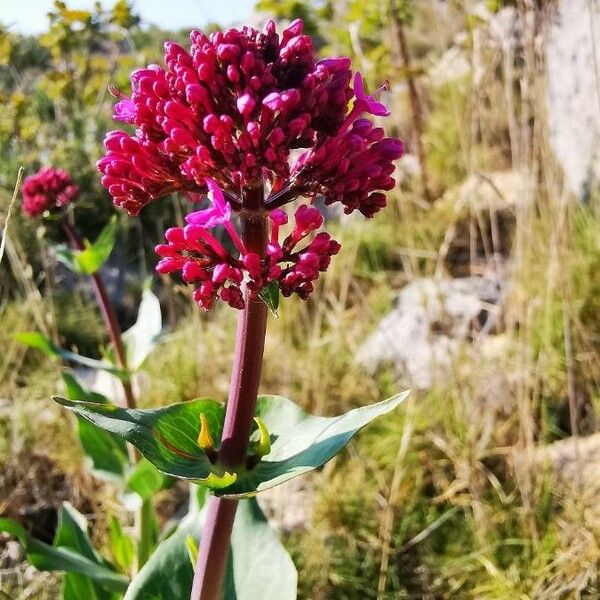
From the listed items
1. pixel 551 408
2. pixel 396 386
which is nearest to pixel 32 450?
pixel 396 386

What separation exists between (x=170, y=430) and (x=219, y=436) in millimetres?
167

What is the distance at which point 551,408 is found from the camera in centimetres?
325

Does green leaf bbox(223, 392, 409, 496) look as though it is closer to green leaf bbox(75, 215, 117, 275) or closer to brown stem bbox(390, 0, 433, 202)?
green leaf bbox(75, 215, 117, 275)

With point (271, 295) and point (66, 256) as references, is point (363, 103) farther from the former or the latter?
point (66, 256)

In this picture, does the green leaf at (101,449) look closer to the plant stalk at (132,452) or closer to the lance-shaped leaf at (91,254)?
the plant stalk at (132,452)

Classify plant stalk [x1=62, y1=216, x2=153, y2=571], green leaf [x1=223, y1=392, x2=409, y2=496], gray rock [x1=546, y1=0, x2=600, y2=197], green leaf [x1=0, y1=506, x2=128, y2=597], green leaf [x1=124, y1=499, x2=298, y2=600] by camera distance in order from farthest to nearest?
gray rock [x1=546, y1=0, x2=600, y2=197], plant stalk [x1=62, y1=216, x2=153, y2=571], green leaf [x1=0, y1=506, x2=128, y2=597], green leaf [x1=124, y1=499, x2=298, y2=600], green leaf [x1=223, y1=392, x2=409, y2=496]

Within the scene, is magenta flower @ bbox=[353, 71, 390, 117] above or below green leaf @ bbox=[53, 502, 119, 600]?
above

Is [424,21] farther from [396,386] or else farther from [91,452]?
[91,452]

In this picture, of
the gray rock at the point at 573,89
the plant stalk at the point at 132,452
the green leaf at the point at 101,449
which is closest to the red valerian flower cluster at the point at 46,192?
the plant stalk at the point at 132,452

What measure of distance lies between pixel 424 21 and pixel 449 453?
997 cm

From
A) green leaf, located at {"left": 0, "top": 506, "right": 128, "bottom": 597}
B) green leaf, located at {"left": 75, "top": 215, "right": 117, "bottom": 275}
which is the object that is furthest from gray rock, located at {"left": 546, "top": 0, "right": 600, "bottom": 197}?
green leaf, located at {"left": 0, "top": 506, "right": 128, "bottom": 597}

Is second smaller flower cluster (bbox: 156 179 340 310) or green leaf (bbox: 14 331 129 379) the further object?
green leaf (bbox: 14 331 129 379)

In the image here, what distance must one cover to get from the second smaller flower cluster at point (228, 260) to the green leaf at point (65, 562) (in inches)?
41.1

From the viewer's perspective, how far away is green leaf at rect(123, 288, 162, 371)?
101 inches
